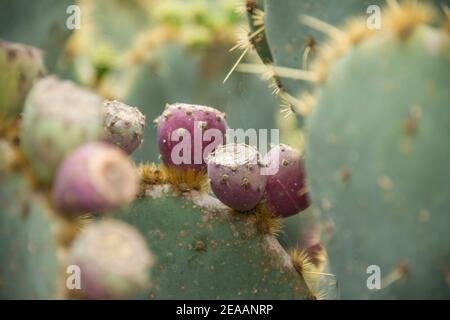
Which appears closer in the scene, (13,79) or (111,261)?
(111,261)

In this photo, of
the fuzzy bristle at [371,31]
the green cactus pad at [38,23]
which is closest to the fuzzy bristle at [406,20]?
the fuzzy bristle at [371,31]

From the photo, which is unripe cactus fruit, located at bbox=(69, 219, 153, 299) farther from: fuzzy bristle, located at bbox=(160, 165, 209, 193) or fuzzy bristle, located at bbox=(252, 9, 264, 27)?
fuzzy bristle, located at bbox=(252, 9, 264, 27)

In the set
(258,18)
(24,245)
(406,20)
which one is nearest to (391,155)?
(406,20)

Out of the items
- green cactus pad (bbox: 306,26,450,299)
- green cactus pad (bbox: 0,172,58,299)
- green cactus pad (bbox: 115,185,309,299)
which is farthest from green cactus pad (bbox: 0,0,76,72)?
green cactus pad (bbox: 306,26,450,299)

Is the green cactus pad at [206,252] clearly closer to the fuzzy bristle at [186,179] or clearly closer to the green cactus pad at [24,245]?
the fuzzy bristle at [186,179]

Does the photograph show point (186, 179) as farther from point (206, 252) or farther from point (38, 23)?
point (38, 23)

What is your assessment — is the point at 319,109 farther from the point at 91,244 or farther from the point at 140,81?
the point at 140,81
